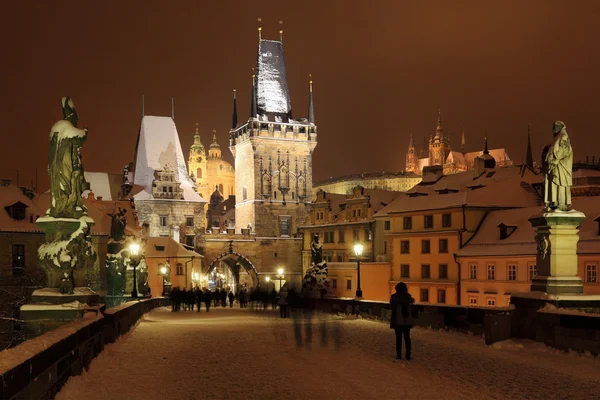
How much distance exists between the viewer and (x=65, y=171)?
13.9 metres

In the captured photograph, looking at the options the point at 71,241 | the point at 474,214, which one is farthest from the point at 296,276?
the point at 71,241

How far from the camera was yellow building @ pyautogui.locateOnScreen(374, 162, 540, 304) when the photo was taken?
169 feet

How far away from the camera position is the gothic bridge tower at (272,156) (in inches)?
3573

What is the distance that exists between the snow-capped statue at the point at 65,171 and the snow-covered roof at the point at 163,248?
55.8 meters

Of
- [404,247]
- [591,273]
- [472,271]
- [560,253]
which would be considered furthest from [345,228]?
[560,253]

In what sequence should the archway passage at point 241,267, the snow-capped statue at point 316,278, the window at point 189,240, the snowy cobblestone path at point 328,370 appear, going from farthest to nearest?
the archway passage at point 241,267
the window at point 189,240
the snow-capped statue at point 316,278
the snowy cobblestone path at point 328,370

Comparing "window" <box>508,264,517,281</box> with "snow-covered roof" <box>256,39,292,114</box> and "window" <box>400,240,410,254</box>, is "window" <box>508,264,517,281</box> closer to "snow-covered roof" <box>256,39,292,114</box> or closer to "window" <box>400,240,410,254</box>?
"window" <box>400,240,410,254</box>

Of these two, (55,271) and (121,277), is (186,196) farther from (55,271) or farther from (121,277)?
(55,271)

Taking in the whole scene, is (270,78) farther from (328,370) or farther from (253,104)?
(328,370)

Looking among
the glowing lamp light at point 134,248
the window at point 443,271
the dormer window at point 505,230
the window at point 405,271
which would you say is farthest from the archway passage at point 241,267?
the glowing lamp light at point 134,248

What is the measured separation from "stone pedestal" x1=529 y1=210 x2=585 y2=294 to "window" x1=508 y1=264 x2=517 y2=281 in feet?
97.7

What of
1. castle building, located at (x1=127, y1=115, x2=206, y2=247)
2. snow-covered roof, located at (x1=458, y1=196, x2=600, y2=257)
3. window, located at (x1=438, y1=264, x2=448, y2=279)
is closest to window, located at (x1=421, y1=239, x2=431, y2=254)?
window, located at (x1=438, y1=264, x2=448, y2=279)

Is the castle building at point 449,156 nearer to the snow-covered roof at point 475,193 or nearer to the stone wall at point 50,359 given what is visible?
the snow-covered roof at point 475,193

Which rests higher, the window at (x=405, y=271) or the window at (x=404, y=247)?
the window at (x=404, y=247)
